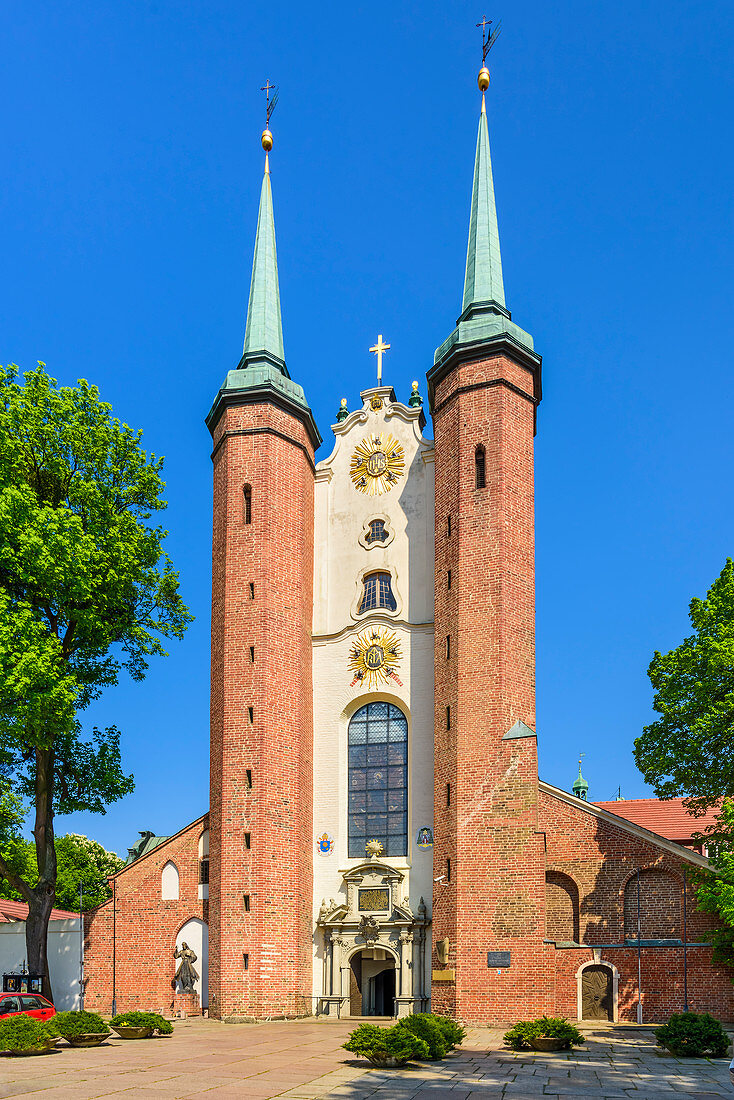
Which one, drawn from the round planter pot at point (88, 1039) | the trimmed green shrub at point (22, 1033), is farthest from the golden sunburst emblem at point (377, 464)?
the trimmed green shrub at point (22, 1033)

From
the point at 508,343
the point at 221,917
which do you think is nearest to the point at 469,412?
the point at 508,343

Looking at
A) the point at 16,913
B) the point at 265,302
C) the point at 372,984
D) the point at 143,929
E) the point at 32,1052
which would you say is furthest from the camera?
the point at 16,913

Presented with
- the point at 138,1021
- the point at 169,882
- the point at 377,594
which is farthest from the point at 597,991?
the point at 377,594

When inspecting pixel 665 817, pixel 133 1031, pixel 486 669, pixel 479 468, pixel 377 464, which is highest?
pixel 377 464

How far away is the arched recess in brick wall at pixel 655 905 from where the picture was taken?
84.5ft

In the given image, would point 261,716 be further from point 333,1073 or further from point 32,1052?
point 333,1073

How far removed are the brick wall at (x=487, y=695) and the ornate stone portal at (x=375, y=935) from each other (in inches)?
70.4

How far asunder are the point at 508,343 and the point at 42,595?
45.2 ft

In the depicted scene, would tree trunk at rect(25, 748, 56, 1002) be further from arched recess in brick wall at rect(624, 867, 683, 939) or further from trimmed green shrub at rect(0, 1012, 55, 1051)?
arched recess in brick wall at rect(624, 867, 683, 939)

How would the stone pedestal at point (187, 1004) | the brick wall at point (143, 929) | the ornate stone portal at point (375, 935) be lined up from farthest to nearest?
1. the brick wall at point (143, 929)
2. the stone pedestal at point (187, 1004)
3. the ornate stone portal at point (375, 935)

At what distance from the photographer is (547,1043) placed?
1978 cm

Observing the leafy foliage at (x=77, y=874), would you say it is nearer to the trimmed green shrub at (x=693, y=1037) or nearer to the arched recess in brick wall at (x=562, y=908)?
the arched recess in brick wall at (x=562, y=908)

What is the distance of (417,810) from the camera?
28.9 metres

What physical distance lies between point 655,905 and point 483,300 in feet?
55.4
